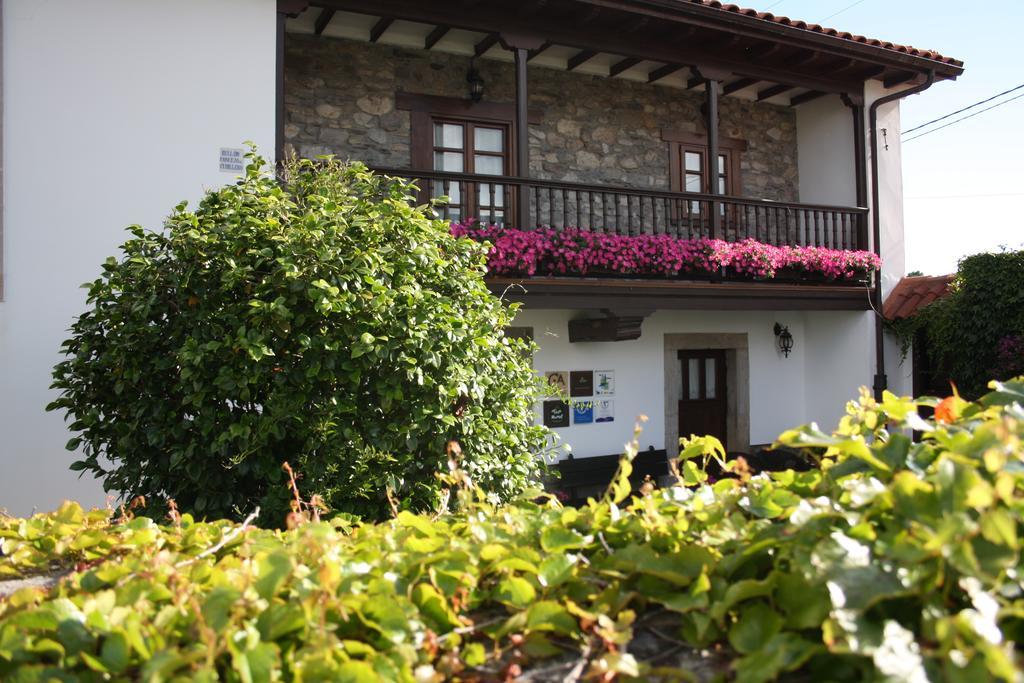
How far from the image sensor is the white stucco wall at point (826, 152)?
10.6 meters

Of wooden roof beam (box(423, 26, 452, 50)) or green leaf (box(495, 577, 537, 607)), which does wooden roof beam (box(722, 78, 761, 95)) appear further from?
green leaf (box(495, 577, 537, 607))

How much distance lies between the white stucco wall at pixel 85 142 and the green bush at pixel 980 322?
7803mm

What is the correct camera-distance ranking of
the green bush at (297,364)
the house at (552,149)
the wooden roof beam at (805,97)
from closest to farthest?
the green bush at (297,364)
the house at (552,149)
the wooden roof beam at (805,97)

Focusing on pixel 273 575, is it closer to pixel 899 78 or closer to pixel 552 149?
pixel 552 149

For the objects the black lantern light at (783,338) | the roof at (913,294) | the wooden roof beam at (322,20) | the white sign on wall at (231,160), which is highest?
the wooden roof beam at (322,20)

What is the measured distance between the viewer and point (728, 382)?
10664 mm

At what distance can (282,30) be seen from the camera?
7066mm

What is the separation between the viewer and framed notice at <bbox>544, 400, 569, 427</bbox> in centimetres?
921

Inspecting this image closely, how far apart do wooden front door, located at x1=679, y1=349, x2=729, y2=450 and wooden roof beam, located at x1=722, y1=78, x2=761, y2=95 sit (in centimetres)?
336

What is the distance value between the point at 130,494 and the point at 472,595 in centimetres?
300

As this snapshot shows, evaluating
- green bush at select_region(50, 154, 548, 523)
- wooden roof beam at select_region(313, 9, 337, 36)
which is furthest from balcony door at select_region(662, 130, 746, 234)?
green bush at select_region(50, 154, 548, 523)

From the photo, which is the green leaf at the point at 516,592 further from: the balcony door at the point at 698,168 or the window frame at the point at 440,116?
the balcony door at the point at 698,168

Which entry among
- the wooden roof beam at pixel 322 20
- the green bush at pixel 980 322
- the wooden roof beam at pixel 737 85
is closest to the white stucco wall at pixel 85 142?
the wooden roof beam at pixel 322 20

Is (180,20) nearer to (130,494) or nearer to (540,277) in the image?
(540,277)
